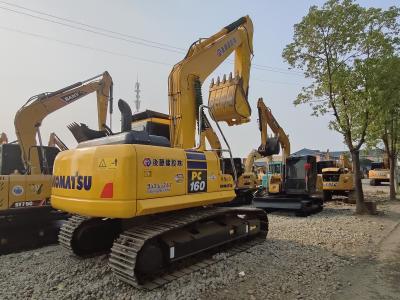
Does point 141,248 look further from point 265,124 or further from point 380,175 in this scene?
point 380,175

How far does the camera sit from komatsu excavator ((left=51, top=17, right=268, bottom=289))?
190 inches

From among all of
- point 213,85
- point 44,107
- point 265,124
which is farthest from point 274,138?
point 44,107

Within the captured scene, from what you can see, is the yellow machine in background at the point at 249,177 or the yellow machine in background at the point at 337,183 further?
the yellow machine in background at the point at 249,177

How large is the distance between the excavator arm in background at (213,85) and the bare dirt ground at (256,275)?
2.37 metres

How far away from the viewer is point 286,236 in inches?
328

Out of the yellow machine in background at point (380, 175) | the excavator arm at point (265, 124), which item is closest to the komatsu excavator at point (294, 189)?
the excavator arm at point (265, 124)

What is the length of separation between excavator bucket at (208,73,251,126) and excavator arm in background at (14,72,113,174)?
411cm

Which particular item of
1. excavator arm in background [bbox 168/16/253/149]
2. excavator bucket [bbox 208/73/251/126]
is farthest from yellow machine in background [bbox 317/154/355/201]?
excavator bucket [bbox 208/73/251/126]

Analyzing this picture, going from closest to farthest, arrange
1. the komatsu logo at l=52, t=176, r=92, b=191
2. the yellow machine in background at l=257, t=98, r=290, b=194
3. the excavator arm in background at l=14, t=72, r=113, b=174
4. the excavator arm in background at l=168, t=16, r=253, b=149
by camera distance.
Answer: the komatsu logo at l=52, t=176, r=92, b=191 → the excavator arm in background at l=168, t=16, r=253, b=149 → the excavator arm in background at l=14, t=72, r=113, b=174 → the yellow machine in background at l=257, t=98, r=290, b=194

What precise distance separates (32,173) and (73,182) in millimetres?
5294

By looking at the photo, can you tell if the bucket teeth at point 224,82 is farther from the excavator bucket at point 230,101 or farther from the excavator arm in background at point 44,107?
the excavator arm in background at point 44,107

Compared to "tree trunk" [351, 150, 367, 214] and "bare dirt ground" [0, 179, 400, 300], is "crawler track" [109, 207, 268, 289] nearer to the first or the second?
"bare dirt ground" [0, 179, 400, 300]

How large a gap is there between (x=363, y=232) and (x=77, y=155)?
7.10 meters

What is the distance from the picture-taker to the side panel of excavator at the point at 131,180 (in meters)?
4.74
